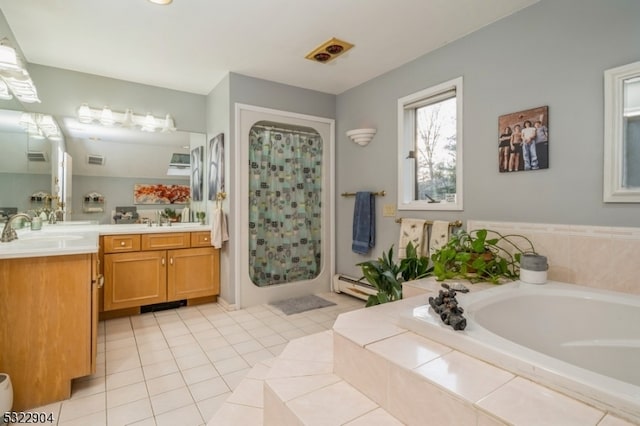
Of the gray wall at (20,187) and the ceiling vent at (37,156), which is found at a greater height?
the ceiling vent at (37,156)

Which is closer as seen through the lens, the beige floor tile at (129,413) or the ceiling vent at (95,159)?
the beige floor tile at (129,413)

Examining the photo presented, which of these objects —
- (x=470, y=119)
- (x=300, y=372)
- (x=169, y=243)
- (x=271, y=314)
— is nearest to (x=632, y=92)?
(x=470, y=119)

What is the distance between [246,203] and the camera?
128 inches

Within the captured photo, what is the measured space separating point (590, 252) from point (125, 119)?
4106 mm

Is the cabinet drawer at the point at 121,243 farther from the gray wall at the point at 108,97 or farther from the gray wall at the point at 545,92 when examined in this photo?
the gray wall at the point at 545,92

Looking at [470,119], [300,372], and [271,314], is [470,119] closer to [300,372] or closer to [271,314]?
[300,372]

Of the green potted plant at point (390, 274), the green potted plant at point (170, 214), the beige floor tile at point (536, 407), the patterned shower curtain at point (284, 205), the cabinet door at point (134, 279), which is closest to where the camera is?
the beige floor tile at point (536, 407)

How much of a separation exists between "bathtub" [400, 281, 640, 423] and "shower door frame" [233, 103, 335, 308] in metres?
2.19

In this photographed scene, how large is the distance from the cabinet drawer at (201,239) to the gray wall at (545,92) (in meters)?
2.10

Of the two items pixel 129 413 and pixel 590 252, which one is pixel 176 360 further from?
pixel 590 252

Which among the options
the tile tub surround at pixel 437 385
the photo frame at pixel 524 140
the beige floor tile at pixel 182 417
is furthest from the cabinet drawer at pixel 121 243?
the photo frame at pixel 524 140

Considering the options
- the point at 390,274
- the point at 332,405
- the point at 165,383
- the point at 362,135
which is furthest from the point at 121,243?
the point at 332,405

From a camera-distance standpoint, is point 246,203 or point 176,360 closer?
point 176,360

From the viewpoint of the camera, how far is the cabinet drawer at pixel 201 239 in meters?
3.28
